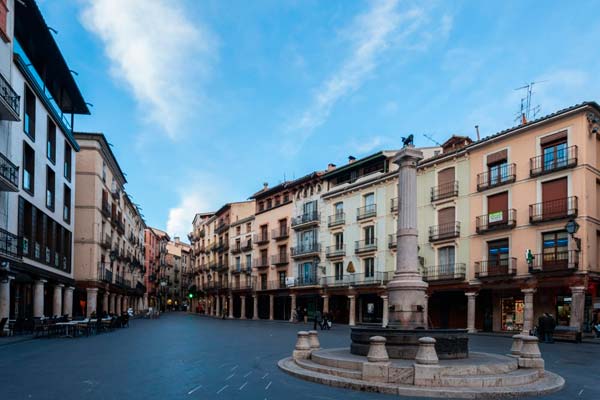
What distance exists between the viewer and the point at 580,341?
2514 centimetres

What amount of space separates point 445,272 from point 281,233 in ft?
77.6

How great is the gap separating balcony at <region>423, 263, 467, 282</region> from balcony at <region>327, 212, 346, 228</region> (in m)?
11.2

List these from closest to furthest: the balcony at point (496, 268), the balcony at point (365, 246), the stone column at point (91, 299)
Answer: the balcony at point (496, 268)
the stone column at point (91, 299)
the balcony at point (365, 246)

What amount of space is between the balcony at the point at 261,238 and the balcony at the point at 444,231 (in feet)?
81.7

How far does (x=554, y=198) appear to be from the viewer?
1200 inches

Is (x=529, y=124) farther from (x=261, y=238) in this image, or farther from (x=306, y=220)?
(x=261, y=238)

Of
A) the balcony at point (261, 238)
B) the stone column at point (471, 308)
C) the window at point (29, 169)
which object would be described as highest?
the window at point (29, 169)

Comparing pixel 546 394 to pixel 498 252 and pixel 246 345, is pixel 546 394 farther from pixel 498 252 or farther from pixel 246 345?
pixel 498 252

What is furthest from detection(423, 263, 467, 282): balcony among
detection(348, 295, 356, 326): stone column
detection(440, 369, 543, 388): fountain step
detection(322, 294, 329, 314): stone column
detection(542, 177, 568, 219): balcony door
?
detection(440, 369, 543, 388): fountain step

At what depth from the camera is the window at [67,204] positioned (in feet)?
112

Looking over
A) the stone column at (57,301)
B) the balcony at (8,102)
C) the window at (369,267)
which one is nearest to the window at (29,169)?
the balcony at (8,102)

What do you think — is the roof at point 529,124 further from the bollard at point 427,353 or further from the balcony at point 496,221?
the bollard at point 427,353

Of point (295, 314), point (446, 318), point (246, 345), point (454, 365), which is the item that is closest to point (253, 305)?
point (295, 314)

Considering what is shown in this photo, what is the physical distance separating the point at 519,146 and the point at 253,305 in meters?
40.3
